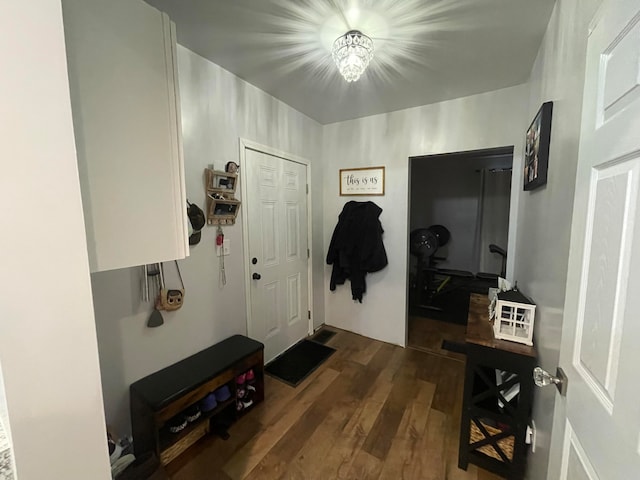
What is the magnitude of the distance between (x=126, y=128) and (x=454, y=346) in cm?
322

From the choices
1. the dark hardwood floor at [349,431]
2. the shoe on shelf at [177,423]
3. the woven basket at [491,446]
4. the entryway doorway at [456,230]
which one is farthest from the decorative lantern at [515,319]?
the entryway doorway at [456,230]

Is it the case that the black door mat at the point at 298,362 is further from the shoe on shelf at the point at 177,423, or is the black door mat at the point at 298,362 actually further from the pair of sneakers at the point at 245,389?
the shoe on shelf at the point at 177,423

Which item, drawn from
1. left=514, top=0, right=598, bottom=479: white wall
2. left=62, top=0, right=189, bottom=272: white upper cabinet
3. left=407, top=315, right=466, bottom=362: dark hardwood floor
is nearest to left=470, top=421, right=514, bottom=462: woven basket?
→ left=514, top=0, right=598, bottom=479: white wall

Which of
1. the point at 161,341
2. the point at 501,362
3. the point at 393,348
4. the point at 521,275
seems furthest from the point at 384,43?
the point at 393,348

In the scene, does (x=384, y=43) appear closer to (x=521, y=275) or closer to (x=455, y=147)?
(x=455, y=147)

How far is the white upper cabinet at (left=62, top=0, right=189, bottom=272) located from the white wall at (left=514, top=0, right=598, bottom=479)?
1381 mm

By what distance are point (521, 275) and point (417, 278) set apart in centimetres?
214

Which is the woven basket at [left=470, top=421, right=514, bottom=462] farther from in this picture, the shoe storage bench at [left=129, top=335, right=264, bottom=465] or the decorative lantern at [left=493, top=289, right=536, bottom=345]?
the shoe storage bench at [left=129, top=335, right=264, bottom=465]

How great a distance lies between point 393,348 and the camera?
2.77 m

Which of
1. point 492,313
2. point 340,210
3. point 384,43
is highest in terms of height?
point 384,43

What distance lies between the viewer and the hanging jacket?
9.03 feet

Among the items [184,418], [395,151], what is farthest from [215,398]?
[395,151]

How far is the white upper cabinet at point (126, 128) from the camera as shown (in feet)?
2.16

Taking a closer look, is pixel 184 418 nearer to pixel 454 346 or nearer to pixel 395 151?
pixel 454 346
